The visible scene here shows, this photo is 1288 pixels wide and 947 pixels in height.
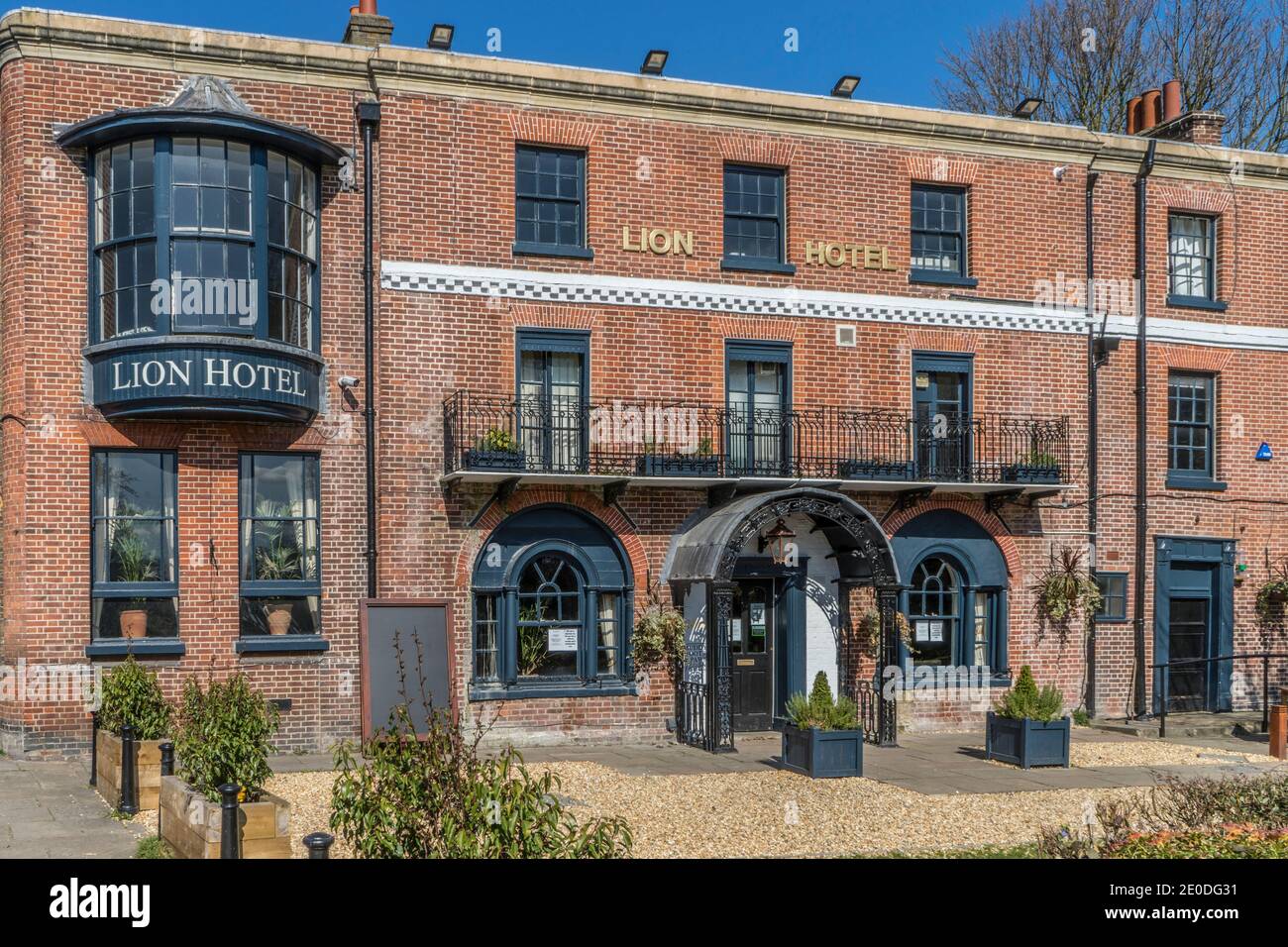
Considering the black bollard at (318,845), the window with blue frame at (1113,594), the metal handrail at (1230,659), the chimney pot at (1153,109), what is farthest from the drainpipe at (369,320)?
the chimney pot at (1153,109)

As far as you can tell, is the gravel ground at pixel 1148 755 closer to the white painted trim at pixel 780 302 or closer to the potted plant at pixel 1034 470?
the potted plant at pixel 1034 470

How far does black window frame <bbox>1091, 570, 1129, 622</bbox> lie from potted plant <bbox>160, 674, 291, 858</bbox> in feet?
44.6

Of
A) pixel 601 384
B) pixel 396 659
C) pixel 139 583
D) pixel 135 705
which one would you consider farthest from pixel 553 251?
pixel 135 705

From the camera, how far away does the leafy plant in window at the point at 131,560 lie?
17.2m

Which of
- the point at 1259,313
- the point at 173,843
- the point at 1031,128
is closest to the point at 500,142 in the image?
the point at 1031,128

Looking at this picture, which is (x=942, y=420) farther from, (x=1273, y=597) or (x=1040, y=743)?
Result: (x=1273, y=597)

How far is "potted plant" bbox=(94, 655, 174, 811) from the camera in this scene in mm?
13914

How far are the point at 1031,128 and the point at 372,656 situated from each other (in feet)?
42.4

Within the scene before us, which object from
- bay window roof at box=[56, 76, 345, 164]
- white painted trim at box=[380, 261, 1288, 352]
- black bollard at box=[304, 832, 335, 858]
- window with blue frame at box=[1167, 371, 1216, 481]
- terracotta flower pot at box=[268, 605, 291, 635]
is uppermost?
bay window roof at box=[56, 76, 345, 164]

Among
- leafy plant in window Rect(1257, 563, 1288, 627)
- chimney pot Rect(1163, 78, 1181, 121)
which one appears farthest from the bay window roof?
leafy plant in window Rect(1257, 563, 1288, 627)

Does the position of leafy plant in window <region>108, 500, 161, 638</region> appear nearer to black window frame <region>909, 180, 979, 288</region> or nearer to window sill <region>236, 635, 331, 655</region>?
window sill <region>236, 635, 331, 655</region>

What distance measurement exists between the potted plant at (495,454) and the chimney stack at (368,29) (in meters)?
5.56

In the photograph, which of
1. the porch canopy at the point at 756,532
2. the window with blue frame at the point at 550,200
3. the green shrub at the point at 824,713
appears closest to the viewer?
the green shrub at the point at 824,713
